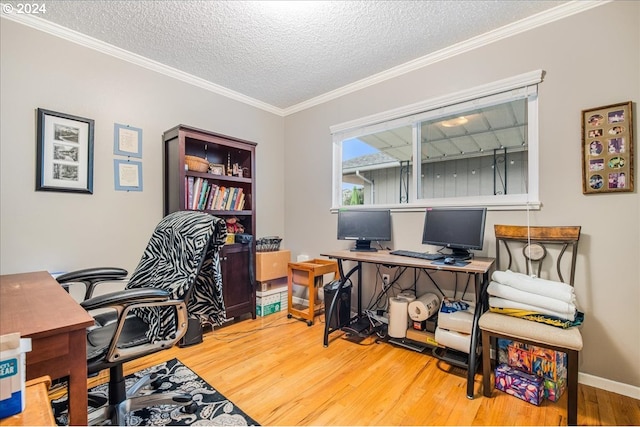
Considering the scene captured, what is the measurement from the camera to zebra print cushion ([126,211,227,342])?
1399 millimetres

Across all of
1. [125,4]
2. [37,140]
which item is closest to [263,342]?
[37,140]

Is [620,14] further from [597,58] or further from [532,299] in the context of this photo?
[532,299]

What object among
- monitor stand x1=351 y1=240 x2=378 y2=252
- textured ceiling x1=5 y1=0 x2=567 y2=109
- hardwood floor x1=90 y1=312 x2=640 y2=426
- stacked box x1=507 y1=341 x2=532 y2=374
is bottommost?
hardwood floor x1=90 y1=312 x2=640 y2=426

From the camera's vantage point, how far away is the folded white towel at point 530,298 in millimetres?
1565

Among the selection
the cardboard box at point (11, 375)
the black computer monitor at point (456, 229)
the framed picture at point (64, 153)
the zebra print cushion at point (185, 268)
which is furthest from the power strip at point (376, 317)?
the framed picture at point (64, 153)

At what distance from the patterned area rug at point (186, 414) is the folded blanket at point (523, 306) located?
153 centimetres

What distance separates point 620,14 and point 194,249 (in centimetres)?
286

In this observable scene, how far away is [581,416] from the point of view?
1.54 meters

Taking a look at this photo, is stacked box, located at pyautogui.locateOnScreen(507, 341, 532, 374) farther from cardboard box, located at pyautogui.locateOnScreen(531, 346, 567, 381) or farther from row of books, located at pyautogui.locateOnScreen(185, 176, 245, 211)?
row of books, located at pyautogui.locateOnScreen(185, 176, 245, 211)

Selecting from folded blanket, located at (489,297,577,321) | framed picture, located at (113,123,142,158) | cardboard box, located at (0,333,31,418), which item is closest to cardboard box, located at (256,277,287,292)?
framed picture, located at (113,123,142,158)

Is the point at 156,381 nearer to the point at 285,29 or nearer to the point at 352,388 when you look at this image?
the point at 352,388

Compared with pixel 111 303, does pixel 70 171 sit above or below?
above

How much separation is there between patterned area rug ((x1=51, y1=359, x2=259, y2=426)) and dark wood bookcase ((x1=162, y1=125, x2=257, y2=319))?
3.09ft

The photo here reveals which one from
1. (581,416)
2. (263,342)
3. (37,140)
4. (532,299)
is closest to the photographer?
(581,416)
